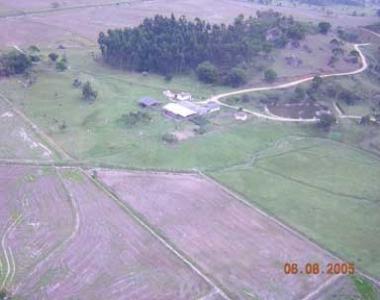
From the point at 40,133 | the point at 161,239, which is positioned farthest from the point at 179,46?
the point at 161,239

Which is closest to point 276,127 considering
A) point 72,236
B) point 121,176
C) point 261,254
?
point 121,176

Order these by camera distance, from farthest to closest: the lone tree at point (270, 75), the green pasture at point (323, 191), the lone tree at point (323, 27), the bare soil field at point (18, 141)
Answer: the lone tree at point (323, 27), the lone tree at point (270, 75), the bare soil field at point (18, 141), the green pasture at point (323, 191)

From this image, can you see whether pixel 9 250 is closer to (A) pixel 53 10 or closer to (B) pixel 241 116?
(B) pixel 241 116

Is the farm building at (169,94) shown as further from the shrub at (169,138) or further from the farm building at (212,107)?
the shrub at (169,138)

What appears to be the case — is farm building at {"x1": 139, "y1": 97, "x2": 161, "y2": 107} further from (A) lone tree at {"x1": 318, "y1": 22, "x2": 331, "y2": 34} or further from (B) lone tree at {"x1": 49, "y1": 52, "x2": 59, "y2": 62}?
(A) lone tree at {"x1": 318, "y1": 22, "x2": 331, "y2": 34}

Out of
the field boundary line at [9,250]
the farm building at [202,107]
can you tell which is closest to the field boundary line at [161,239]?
the field boundary line at [9,250]

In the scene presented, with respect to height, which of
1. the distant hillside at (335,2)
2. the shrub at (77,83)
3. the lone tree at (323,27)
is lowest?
the shrub at (77,83)

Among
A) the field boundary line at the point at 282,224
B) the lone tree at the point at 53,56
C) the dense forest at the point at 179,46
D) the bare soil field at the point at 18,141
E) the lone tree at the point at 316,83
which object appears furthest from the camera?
the dense forest at the point at 179,46
